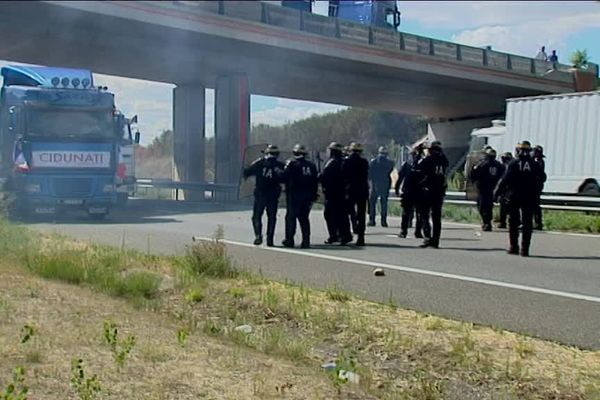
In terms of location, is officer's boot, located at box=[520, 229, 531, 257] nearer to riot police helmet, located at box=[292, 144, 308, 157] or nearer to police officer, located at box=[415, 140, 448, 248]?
police officer, located at box=[415, 140, 448, 248]

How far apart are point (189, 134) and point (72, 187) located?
3338 mm

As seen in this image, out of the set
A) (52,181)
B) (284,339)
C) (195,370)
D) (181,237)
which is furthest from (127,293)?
(52,181)

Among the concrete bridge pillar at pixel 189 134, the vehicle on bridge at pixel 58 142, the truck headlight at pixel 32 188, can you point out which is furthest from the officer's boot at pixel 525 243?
the truck headlight at pixel 32 188

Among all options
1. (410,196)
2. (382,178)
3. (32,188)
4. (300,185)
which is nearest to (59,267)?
(300,185)

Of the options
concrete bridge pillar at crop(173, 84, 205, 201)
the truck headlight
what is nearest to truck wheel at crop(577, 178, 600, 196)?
concrete bridge pillar at crop(173, 84, 205, 201)

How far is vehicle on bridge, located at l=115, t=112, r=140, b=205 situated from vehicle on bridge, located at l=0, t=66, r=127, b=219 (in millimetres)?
205

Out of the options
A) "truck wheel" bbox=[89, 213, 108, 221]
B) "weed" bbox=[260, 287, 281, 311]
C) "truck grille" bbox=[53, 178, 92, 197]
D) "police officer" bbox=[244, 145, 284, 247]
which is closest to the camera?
"weed" bbox=[260, 287, 281, 311]

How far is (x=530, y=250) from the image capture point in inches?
538

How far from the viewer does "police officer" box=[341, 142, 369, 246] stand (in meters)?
13.9

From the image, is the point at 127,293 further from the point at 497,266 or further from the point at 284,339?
the point at 497,266

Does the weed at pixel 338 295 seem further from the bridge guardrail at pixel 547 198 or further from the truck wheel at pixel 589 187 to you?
the truck wheel at pixel 589 187

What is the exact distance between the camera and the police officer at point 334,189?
45.8 feet

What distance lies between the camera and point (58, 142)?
727 inches

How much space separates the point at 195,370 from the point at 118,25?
235 cm
